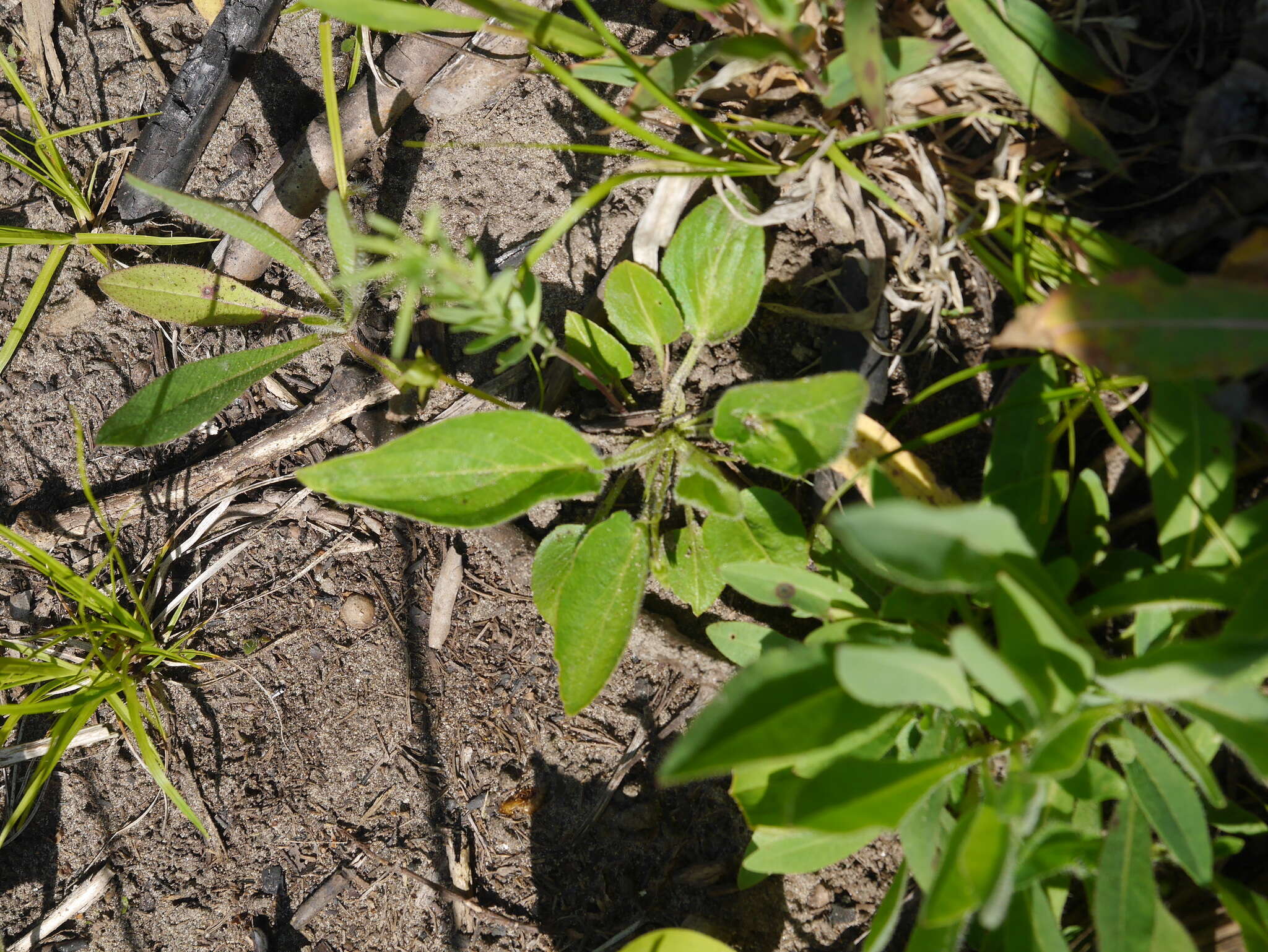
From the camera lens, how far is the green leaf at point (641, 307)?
1593 mm

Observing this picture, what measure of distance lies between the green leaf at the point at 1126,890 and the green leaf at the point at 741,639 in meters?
0.58

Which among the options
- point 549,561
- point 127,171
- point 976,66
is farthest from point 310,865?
point 976,66

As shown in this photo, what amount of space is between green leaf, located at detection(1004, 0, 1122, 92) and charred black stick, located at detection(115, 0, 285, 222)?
160 centimetres

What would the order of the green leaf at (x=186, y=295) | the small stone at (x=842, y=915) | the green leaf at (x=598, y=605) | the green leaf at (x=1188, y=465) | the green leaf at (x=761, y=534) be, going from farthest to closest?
1. the green leaf at (x=186, y=295)
2. the small stone at (x=842, y=915)
3. the green leaf at (x=761, y=534)
4. the green leaf at (x=598, y=605)
5. the green leaf at (x=1188, y=465)

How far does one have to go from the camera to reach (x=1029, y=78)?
1.41 metres

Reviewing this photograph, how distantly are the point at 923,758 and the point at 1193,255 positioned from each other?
3.26 feet

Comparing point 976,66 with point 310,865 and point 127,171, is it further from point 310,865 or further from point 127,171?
point 310,865

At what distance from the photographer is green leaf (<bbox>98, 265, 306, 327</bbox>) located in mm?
1834

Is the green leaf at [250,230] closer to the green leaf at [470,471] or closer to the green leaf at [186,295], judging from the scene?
the green leaf at [186,295]

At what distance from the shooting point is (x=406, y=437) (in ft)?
4.37

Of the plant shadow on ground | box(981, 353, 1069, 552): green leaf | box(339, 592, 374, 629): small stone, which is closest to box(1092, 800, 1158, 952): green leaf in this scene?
box(981, 353, 1069, 552): green leaf

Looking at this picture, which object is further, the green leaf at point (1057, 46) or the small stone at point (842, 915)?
the small stone at point (842, 915)

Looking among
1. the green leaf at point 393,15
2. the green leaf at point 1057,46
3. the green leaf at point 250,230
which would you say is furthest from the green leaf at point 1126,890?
the green leaf at point 250,230

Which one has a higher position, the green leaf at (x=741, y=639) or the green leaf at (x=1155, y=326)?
the green leaf at (x=1155, y=326)
